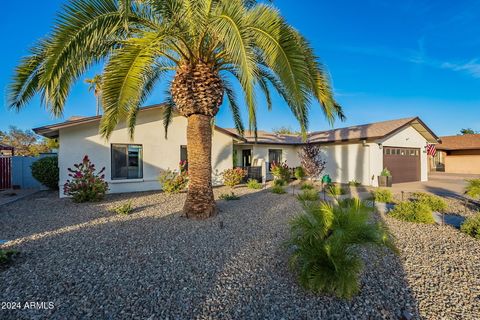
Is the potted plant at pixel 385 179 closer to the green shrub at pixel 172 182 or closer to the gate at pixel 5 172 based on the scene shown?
the green shrub at pixel 172 182

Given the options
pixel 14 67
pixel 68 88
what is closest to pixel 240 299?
pixel 68 88

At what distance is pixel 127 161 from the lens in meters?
11.9

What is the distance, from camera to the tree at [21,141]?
3538cm

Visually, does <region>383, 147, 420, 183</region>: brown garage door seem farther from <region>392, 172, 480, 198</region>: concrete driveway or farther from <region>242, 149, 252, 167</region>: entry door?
<region>242, 149, 252, 167</region>: entry door

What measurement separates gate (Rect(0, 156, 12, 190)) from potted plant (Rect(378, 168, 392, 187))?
22682 mm

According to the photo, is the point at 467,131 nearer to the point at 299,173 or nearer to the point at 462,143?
the point at 462,143

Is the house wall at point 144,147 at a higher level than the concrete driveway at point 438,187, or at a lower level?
higher

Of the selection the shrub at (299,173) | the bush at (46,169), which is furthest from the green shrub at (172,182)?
the shrub at (299,173)

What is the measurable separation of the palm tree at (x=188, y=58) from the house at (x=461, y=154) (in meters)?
27.4

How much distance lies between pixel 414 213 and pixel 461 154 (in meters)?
27.3

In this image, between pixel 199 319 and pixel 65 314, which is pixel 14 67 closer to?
pixel 65 314

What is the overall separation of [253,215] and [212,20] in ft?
17.5

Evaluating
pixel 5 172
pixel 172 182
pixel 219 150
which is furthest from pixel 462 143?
pixel 5 172

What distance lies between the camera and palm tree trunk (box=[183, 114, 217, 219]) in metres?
6.62
